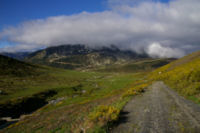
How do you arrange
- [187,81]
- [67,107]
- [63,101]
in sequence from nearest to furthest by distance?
[187,81]
[67,107]
[63,101]

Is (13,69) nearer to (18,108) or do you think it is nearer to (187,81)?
(18,108)

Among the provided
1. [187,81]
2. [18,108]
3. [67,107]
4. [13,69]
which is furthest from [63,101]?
[13,69]

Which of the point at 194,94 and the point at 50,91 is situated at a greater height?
the point at 194,94

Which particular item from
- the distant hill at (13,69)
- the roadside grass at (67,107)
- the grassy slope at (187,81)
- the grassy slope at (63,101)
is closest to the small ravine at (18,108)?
the grassy slope at (63,101)

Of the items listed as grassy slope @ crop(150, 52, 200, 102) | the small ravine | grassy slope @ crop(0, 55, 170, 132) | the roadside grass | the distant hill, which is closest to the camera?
the roadside grass

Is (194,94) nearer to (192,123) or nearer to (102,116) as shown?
(192,123)

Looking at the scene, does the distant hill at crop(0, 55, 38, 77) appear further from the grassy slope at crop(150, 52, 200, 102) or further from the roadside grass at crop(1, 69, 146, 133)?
the grassy slope at crop(150, 52, 200, 102)

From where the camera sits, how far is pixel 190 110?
469 inches

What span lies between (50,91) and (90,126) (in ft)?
209

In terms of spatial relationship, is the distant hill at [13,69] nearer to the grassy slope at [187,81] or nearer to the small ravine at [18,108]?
the small ravine at [18,108]

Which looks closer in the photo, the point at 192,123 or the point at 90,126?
the point at 192,123

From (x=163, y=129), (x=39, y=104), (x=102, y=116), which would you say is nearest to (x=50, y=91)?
(x=39, y=104)

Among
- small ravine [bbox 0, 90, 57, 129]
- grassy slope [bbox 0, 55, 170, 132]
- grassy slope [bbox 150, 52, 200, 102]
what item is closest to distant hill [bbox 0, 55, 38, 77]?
grassy slope [bbox 0, 55, 170, 132]

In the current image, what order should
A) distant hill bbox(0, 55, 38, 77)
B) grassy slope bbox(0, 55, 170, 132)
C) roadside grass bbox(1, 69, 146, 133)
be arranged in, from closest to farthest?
1. roadside grass bbox(1, 69, 146, 133)
2. grassy slope bbox(0, 55, 170, 132)
3. distant hill bbox(0, 55, 38, 77)
